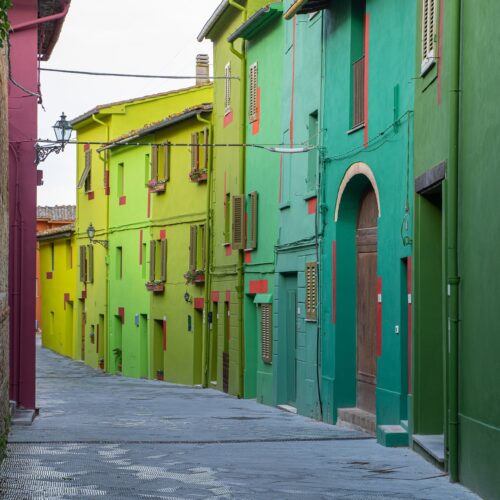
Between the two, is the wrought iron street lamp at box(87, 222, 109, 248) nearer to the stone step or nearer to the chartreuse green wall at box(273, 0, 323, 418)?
the chartreuse green wall at box(273, 0, 323, 418)

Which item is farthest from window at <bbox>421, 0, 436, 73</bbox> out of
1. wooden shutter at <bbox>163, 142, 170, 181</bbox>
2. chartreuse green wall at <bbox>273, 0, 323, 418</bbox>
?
wooden shutter at <bbox>163, 142, 170, 181</bbox>

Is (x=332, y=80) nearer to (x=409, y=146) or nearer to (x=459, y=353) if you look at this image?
(x=409, y=146)

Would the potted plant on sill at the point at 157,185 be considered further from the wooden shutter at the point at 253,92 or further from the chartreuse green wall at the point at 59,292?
the chartreuse green wall at the point at 59,292

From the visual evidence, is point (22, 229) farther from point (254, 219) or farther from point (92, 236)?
point (92, 236)

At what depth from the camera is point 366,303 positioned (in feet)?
60.1

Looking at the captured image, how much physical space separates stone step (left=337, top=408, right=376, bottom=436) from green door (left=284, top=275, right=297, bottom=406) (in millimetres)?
4435

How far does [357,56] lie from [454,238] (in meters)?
7.94

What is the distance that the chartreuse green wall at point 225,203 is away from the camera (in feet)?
91.2

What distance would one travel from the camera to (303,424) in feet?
63.2

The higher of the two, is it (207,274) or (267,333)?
(207,274)

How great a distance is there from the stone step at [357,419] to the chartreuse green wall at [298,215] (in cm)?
140

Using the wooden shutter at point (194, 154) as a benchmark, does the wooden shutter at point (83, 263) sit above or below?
below

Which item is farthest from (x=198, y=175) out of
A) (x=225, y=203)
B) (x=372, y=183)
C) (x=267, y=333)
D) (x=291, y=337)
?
(x=372, y=183)

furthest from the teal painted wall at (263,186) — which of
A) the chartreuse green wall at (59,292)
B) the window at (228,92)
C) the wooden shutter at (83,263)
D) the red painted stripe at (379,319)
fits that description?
the chartreuse green wall at (59,292)
